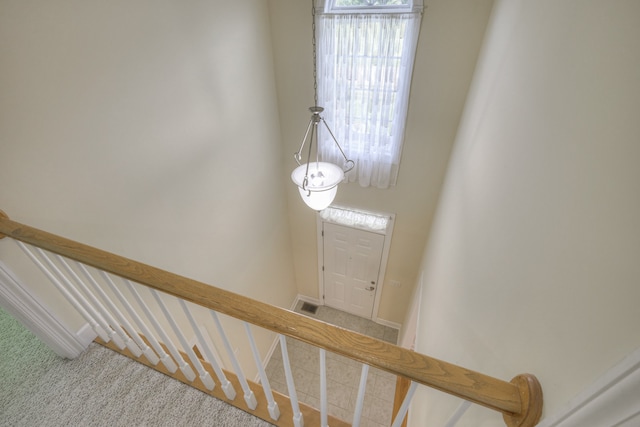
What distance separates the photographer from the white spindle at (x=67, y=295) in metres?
1.43

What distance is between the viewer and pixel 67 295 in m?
1.55

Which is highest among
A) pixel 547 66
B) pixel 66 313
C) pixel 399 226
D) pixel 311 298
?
pixel 547 66

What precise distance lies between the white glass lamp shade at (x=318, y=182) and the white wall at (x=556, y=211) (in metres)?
0.97

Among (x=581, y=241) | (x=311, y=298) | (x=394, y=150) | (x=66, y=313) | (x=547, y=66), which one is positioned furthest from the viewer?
(x=311, y=298)

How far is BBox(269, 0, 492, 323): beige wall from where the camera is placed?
8.29 feet

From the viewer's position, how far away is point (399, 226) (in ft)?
12.7

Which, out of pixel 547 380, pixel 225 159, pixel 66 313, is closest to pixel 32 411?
pixel 66 313

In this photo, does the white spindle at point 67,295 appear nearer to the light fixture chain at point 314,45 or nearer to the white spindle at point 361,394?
the white spindle at point 361,394

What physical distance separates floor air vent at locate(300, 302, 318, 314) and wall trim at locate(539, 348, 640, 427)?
4850 millimetres

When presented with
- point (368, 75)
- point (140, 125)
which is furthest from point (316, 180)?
point (368, 75)

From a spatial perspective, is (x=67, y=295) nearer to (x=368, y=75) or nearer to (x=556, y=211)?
(x=556, y=211)

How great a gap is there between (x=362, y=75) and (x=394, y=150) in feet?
2.96

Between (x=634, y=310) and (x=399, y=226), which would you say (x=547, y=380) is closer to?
(x=634, y=310)

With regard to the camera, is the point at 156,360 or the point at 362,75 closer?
the point at 156,360
